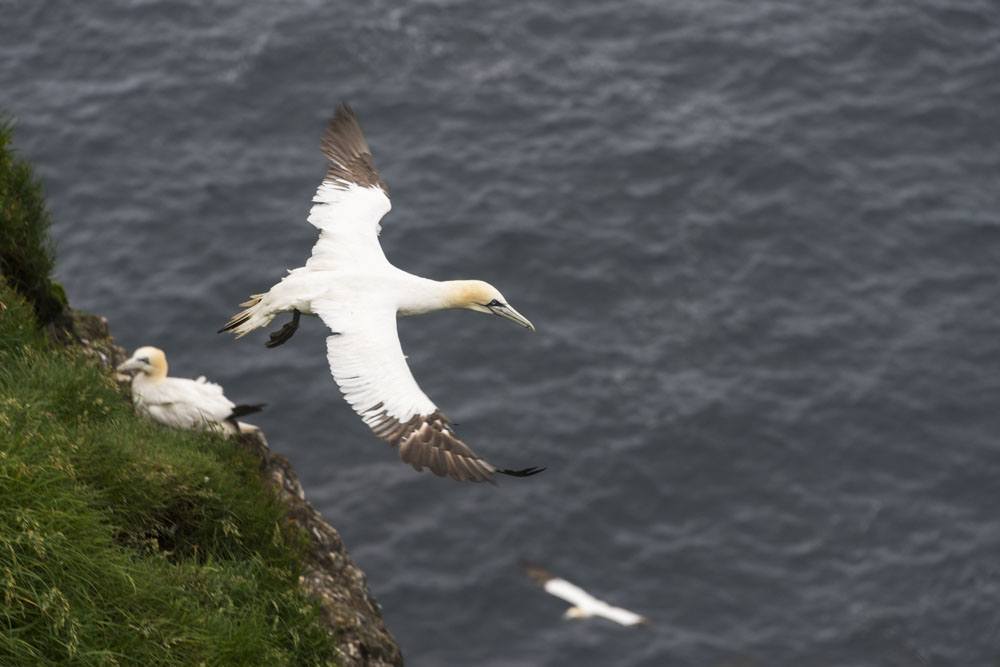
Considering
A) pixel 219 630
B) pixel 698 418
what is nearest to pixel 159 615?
pixel 219 630

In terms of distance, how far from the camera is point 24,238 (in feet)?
39.7

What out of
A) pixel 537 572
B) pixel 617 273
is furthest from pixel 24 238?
pixel 617 273

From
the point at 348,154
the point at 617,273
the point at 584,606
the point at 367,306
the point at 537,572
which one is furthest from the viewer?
the point at 617,273

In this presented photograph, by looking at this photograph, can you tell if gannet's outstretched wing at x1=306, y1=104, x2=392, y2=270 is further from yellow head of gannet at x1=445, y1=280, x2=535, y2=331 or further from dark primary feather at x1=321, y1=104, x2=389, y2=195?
yellow head of gannet at x1=445, y1=280, x2=535, y2=331

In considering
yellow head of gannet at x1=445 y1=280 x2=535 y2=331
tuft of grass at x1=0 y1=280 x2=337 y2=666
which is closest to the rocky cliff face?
tuft of grass at x1=0 y1=280 x2=337 y2=666

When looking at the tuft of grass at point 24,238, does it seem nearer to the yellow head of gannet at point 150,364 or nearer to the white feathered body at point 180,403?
the yellow head of gannet at point 150,364

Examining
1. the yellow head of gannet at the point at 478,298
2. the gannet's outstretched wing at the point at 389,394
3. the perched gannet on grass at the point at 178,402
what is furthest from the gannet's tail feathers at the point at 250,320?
the yellow head of gannet at the point at 478,298

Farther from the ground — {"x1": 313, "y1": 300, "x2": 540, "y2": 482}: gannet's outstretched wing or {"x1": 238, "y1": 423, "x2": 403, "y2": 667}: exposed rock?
{"x1": 313, "y1": 300, "x2": 540, "y2": 482}: gannet's outstretched wing

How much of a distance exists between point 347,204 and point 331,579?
3.41 meters

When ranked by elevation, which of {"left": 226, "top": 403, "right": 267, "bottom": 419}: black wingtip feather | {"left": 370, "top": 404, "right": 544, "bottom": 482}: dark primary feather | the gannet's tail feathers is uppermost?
the gannet's tail feathers

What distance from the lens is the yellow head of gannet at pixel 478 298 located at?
1179 cm

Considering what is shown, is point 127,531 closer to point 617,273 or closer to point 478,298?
point 478,298

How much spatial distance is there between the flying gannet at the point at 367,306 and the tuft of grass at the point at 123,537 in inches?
46.3

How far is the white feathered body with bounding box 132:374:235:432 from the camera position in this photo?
1217cm
